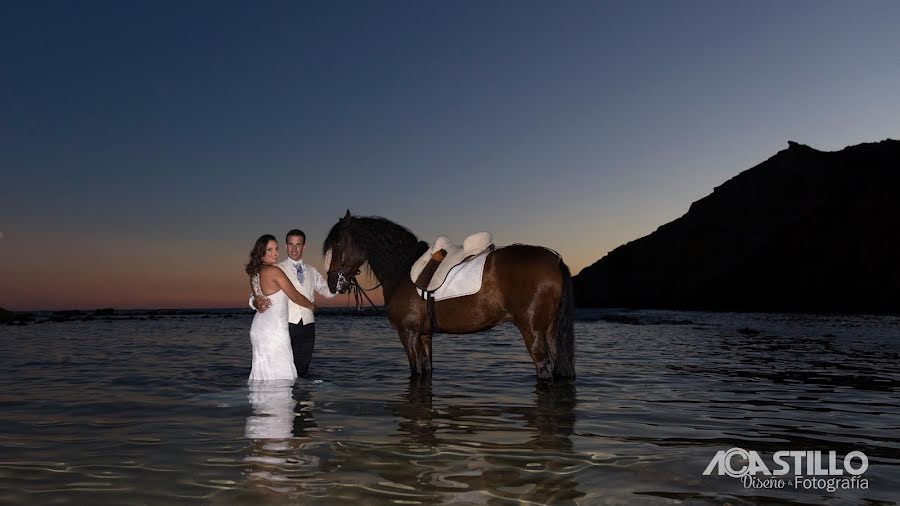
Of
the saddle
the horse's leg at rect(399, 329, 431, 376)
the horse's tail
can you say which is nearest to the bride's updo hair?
the saddle

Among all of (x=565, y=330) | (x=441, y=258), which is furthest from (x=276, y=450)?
(x=565, y=330)

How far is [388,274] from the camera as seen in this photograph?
818cm

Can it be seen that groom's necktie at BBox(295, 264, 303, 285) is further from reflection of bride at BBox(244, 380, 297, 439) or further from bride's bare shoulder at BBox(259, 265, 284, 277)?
reflection of bride at BBox(244, 380, 297, 439)

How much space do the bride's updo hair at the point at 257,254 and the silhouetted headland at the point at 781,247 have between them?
51824 mm

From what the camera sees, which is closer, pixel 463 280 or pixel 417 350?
pixel 463 280

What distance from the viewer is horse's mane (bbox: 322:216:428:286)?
8.16m

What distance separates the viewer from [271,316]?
23.9 ft

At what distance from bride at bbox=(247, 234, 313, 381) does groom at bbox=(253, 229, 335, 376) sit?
0.52 feet

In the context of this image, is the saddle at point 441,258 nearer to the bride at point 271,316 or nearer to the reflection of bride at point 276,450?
the bride at point 271,316

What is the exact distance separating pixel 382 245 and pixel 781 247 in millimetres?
62309

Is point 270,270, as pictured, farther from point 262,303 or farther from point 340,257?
point 340,257

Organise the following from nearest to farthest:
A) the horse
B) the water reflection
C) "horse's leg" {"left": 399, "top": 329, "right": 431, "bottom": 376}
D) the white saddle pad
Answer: the water reflection → the horse → the white saddle pad → "horse's leg" {"left": 399, "top": 329, "right": 431, "bottom": 376}

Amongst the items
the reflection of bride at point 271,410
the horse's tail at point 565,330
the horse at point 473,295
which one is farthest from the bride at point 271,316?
the horse's tail at point 565,330

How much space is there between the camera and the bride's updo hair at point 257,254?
7.05 m
